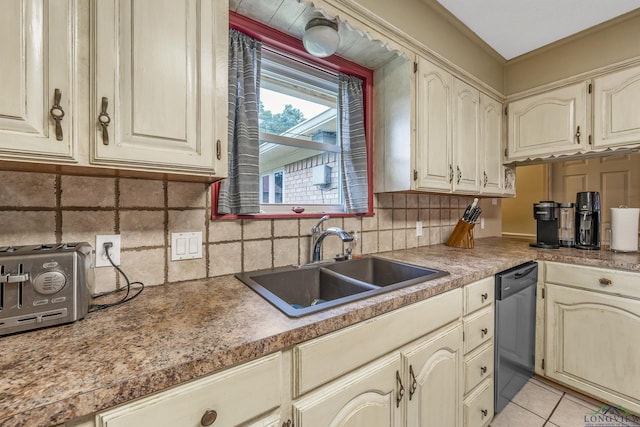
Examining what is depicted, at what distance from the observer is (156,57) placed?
2.70 feet

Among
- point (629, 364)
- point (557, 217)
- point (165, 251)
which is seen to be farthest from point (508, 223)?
point (165, 251)

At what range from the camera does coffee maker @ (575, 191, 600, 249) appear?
1.91 m

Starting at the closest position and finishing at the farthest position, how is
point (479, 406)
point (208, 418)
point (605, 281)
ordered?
point (208, 418) < point (479, 406) < point (605, 281)

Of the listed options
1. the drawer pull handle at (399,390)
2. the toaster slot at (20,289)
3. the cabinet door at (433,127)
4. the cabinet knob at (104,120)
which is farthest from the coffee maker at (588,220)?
the toaster slot at (20,289)

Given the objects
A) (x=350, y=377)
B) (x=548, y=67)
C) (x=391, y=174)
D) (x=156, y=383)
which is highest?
(x=548, y=67)

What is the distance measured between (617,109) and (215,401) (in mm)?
2704

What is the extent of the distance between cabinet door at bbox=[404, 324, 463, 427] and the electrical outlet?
1.11 metres

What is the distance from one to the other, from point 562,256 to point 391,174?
1180mm

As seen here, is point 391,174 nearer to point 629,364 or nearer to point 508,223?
point 629,364

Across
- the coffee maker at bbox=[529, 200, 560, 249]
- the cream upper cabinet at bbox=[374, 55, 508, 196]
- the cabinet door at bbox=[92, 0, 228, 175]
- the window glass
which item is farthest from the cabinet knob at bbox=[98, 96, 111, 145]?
the coffee maker at bbox=[529, 200, 560, 249]

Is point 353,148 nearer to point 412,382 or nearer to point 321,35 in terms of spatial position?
point 321,35

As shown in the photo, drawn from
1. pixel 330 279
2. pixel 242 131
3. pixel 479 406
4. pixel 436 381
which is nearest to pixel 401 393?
pixel 436 381

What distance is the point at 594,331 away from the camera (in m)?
1.61

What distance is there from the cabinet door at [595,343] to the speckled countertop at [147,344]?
125cm
